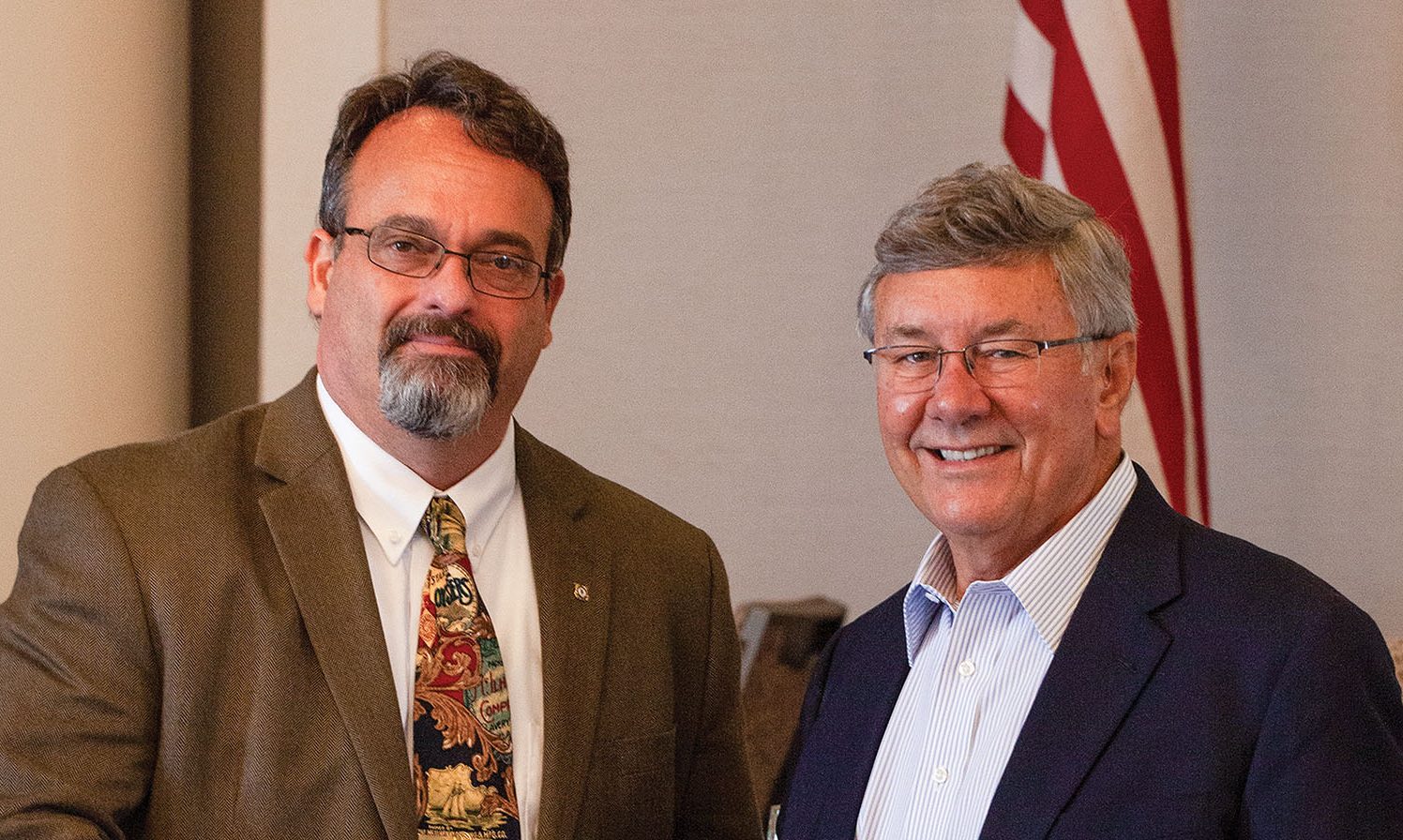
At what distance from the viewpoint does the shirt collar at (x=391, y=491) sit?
2148 mm

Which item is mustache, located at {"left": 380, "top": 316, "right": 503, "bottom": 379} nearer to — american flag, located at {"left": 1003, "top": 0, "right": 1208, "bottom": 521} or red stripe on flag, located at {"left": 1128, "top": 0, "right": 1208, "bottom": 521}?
american flag, located at {"left": 1003, "top": 0, "right": 1208, "bottom": 521}

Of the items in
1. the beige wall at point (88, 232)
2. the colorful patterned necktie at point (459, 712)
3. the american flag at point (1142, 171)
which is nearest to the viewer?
the colorful patterned necktie at point (459, 712)

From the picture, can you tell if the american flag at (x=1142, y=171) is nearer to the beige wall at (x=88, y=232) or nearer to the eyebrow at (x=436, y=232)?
the eyebrow at (x=436, y=232)

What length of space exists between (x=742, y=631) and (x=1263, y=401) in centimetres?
137

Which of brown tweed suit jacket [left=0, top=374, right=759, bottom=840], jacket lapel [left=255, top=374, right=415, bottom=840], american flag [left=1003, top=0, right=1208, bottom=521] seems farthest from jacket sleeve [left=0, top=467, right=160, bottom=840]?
american flag [left=1003, top=0, right=1208, bottom=521]

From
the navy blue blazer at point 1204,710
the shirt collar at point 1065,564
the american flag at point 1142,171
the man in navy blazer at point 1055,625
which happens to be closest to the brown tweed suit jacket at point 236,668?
the man in navy blazer at point 1055,625

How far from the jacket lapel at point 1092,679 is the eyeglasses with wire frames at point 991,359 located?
0.25 metres

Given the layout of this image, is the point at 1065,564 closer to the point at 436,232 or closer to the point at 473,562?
the point at 473,562

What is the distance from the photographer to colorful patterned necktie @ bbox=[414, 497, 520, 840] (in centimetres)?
201

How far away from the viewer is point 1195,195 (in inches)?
145

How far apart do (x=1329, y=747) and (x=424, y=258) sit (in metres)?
1.30

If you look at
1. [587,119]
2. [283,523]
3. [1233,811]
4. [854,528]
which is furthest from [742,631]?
[1233,811]

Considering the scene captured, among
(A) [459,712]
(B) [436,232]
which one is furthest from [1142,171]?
(A) [459,712]

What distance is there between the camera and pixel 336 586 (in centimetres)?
205
